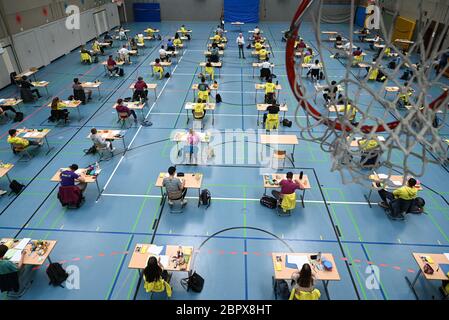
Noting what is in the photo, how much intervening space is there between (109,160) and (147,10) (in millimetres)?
30454

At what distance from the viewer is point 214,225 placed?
9922 mm

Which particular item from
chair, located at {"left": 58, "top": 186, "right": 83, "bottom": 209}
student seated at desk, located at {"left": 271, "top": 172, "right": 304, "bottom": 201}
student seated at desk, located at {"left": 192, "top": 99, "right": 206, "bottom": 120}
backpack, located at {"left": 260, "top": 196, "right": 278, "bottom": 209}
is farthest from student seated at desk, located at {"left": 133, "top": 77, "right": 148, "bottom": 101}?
student seated at desk, located at {"left": 271, "top": 172, "right": 304, "bottom": 201}

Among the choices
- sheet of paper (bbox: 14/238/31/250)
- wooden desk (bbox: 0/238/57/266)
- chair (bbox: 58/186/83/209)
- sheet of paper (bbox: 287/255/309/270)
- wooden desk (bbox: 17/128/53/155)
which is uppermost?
wooden desk (bbox: 17/128/53/155)

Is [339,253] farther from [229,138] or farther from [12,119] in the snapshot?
[12,119]

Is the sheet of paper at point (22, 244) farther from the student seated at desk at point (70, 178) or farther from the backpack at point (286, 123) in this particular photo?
the backpack at point (286, 123)

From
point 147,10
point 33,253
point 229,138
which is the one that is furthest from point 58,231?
point 147,10

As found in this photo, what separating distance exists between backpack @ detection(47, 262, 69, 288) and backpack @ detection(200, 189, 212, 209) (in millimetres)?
4401

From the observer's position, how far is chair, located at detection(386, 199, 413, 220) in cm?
981

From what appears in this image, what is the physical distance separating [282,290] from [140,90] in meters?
12.9

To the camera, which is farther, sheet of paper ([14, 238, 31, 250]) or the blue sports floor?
the blue sports floor

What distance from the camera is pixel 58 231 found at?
31.7ft

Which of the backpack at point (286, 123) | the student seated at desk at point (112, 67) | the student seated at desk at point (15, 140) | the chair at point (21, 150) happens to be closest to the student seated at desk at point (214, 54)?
the student seated at desk at point (112, 67)

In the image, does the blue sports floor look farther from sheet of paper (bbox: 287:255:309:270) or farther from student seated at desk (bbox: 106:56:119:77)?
student seated at desk (bbox: 106:56:119:77)

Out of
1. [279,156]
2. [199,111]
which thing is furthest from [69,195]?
[279,156]
